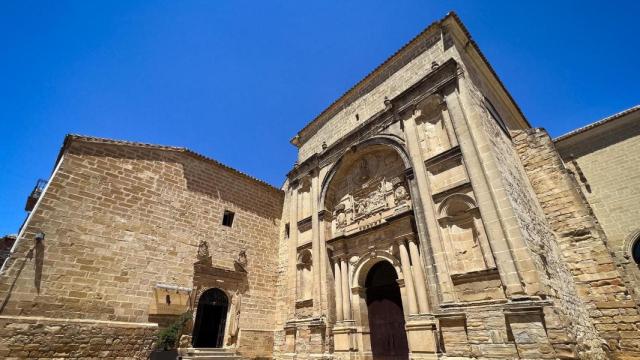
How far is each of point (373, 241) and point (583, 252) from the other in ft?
16.6

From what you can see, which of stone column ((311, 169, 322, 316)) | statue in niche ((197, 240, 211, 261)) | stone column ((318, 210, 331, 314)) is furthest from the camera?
statue in niche ((197, 240, 211, 261))

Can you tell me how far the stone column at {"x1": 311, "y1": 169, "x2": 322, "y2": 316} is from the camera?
8815 millimetres

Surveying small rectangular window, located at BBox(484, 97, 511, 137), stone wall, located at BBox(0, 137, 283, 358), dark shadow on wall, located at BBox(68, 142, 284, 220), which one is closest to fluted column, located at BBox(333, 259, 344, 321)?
stone wall, located at BBox(0, 137, 283, 358)

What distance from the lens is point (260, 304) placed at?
10.4 m

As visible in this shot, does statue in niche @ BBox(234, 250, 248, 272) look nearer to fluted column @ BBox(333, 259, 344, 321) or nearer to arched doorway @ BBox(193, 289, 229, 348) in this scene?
arched doorway @ BBox(193, 289, 229, 348)

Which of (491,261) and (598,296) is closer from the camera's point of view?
(491,261)

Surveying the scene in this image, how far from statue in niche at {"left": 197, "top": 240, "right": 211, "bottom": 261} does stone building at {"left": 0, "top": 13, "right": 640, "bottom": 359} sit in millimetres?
98

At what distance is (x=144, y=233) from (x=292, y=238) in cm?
470

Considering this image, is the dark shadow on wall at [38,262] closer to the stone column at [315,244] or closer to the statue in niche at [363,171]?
the stone column at [315,244]

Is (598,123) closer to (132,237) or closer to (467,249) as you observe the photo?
(467,249)

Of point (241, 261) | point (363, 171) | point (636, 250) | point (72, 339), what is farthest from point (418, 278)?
point (636, 250)

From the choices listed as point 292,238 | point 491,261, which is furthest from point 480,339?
point 292,238

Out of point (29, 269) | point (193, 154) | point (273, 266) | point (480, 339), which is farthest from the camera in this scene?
point (273, 266)

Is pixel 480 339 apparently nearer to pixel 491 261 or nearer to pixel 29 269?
pixel 491 261
